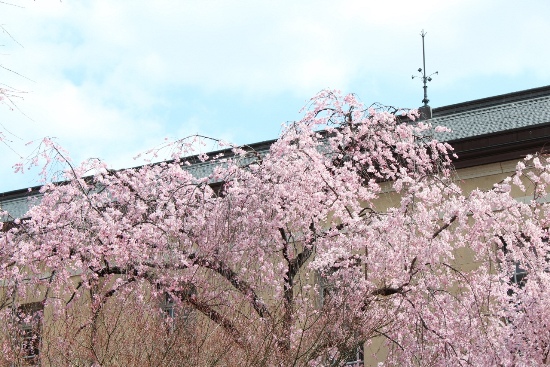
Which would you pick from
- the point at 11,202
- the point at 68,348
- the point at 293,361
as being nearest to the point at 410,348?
the point at 293,361

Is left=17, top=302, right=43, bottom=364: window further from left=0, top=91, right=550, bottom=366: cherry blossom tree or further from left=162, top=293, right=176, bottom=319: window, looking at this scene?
left=162, top=293, right=176, bottom=319: window

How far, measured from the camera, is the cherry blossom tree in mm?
10398

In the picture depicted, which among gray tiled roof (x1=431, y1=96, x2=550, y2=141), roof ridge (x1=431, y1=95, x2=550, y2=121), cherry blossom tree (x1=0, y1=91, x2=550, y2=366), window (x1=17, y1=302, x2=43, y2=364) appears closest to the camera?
cherry blossom tree (x1=0, y1=91, x2=550, y2=366)

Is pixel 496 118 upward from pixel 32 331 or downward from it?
upward

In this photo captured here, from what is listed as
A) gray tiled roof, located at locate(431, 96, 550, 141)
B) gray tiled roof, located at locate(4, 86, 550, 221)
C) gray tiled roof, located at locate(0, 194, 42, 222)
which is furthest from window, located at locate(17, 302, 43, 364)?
gray tiled roof, located at locate(431, 96, 550, 141)

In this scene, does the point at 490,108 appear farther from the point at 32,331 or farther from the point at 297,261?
the point at 32,331

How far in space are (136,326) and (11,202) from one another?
12976mm

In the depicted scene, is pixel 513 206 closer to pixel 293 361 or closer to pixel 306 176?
pixel 306 176

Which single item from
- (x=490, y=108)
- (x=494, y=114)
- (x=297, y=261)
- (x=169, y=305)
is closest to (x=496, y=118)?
(x=494, y=114)

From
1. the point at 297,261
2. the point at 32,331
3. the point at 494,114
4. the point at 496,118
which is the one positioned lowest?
the point at 32,331

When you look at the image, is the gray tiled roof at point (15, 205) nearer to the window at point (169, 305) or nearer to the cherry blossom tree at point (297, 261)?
the cherry blossom tree at point (297, 261)

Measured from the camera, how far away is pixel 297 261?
39.4 ft

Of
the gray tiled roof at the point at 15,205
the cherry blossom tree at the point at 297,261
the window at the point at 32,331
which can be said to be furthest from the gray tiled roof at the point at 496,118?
the gray tiled roof at the point at 15,205

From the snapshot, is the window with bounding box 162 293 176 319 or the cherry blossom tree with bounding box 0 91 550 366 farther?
the window with bounding box 162 293 176 319
